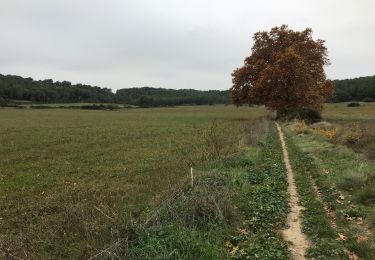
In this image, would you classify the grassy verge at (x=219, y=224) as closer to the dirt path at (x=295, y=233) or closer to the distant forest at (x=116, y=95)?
the dirt path at (x=295, y=233)

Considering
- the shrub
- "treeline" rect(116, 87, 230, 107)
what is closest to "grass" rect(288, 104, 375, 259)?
the shrub

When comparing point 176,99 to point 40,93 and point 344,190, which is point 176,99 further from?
point 344,190

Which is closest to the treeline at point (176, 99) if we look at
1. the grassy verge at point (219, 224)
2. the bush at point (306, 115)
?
the bush at point (306, 115)

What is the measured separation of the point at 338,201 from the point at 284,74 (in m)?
Answer: 42.8

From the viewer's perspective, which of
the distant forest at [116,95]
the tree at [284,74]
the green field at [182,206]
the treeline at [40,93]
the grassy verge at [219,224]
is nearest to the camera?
the grassy verge at [219,224]

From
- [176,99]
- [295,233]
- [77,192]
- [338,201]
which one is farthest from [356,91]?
[295,233]

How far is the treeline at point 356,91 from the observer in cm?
12294

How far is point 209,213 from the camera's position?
8.95 metres

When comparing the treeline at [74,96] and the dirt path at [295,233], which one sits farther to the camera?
the treeline at [74,96]

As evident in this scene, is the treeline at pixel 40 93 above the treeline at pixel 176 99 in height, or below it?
above

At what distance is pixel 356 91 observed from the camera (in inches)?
5094

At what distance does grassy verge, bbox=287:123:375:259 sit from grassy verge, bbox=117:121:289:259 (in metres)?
0.68

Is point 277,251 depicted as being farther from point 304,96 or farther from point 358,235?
point 304,96

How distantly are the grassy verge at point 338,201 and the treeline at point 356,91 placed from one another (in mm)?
112074
